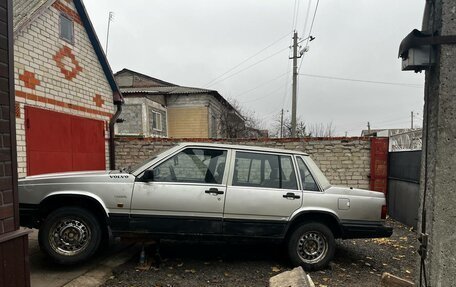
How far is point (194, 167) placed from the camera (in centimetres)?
470

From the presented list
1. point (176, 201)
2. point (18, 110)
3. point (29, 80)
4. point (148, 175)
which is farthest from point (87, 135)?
point (176, 201)

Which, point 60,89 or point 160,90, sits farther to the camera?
point 160,90

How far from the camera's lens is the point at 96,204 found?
445cm

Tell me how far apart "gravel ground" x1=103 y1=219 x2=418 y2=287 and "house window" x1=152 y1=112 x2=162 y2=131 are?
1843cm

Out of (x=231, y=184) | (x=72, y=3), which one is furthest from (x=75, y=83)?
(x=231, y=184)

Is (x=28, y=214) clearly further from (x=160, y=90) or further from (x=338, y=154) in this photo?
(x=160, y=90)

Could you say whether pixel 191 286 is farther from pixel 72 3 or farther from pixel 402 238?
pixel 72 3

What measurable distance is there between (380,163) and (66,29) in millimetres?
9641

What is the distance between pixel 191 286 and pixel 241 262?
1094mm

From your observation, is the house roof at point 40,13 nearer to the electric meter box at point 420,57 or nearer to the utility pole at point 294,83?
the electric meter box at point 420,57

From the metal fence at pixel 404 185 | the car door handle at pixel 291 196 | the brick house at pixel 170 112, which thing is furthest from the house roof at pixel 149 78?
the car door handle at pixel 291 196

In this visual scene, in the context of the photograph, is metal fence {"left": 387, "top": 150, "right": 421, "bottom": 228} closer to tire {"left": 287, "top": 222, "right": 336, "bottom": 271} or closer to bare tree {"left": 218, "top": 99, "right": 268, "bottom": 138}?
tire {"left": 287, "top": 222, "right": 336, "bottom": 271}

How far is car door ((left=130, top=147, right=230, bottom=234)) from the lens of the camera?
4426mm

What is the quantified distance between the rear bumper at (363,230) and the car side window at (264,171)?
0.95m
